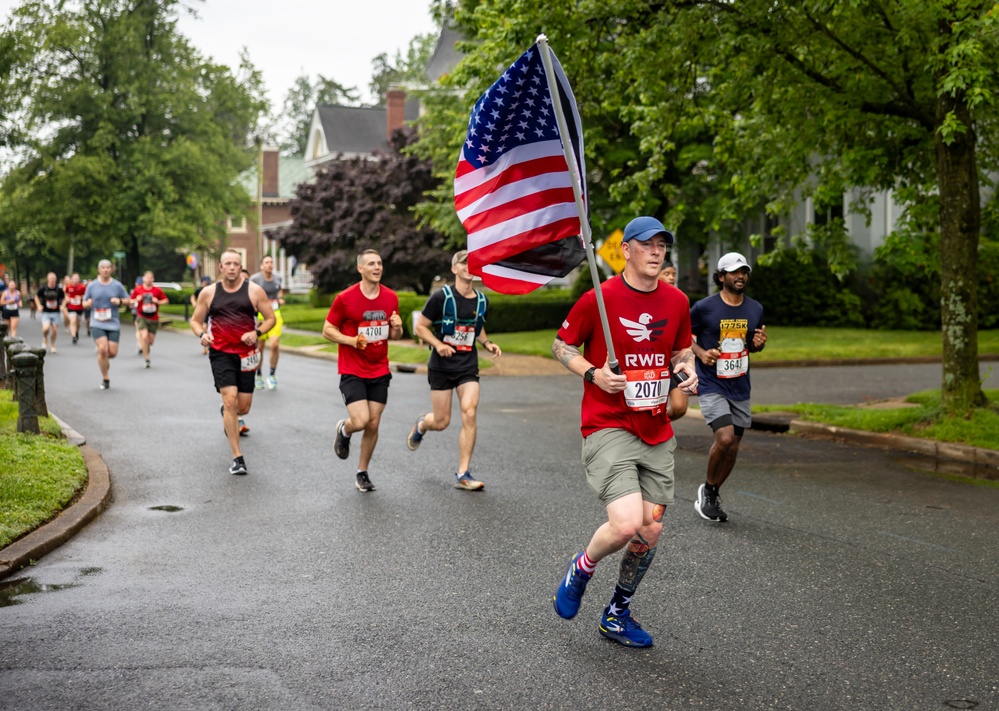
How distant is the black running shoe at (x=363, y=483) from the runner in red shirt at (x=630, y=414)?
4.10m

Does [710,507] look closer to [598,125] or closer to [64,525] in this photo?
[64,525]

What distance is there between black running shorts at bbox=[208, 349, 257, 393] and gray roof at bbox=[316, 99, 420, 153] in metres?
58.2

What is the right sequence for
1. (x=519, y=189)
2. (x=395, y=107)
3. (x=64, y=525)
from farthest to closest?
(x=395, y=107)
(x=64, y=525)
(x=519, y=189)

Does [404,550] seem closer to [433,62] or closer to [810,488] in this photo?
[810,488]

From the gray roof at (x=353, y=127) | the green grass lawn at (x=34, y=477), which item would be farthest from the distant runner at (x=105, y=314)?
the gray roof at (x=353, y=127)

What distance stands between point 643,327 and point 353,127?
67.1 metres

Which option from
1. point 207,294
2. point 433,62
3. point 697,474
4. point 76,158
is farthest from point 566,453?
→ point 433,62

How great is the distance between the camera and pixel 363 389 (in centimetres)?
940

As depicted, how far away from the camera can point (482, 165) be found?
570 centimetres

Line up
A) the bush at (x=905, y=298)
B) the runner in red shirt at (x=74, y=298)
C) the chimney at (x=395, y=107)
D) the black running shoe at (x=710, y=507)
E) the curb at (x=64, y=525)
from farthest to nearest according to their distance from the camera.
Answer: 1. the chimney at (x=395, y=107)
2. the runner in red shirt at (x=74, y=298)
3. the bush at (x=905, y=298)
4. the black running shoe at (x=710, y=507)
5. the curb at (x=64, y=525)

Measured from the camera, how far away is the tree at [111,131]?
160 feet

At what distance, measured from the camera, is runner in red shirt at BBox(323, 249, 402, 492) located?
9.27m

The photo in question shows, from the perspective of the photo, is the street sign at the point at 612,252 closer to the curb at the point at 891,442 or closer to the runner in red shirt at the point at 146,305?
the curb at the point at 891,442

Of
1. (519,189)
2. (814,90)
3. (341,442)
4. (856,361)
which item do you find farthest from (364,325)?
(856,361)
